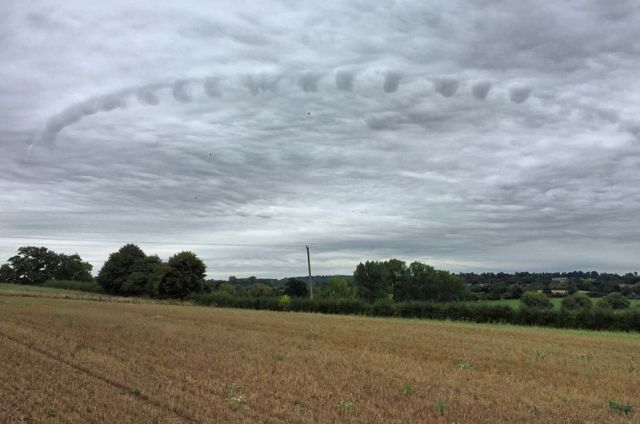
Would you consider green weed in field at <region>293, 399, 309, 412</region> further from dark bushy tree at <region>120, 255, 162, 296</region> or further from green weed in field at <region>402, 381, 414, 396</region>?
dark bushy tree at <region>120, 255, 162, 296</region>

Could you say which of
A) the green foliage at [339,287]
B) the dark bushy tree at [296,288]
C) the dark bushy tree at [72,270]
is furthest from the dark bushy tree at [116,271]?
the dark bushy tree at [72,270]

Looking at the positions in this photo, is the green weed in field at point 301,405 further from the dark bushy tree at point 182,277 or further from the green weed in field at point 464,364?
the dark bushy tree at point 182,277

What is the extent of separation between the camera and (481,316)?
51.8 metres

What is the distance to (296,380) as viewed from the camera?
14.1 metres

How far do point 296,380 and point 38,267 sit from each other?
166 meters

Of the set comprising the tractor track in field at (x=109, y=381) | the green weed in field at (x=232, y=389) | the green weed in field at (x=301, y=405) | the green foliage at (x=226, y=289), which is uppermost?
the green foliage at (x=226, y=289)

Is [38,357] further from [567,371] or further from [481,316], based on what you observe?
[481,316]

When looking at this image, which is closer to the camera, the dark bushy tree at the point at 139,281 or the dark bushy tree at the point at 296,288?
the dark bushy tree at the point at 139,281

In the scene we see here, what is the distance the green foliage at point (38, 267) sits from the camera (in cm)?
15288

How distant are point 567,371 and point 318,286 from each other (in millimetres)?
109346

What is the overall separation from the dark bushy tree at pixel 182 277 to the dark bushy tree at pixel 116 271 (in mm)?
26477

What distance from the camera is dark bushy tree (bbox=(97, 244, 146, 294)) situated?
386ft

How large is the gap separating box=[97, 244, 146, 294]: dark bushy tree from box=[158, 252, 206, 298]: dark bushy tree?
26.5 m

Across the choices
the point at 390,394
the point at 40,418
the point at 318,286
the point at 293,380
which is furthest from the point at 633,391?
the point at 318,286
